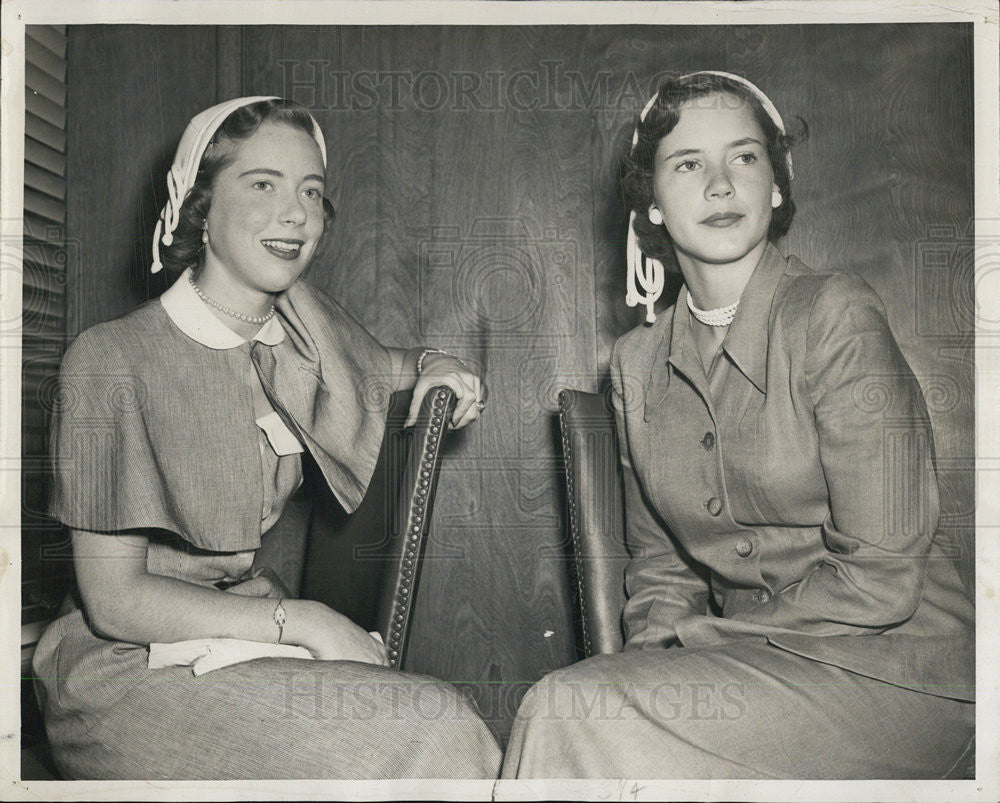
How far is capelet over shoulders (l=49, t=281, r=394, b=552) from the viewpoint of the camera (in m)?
1.97

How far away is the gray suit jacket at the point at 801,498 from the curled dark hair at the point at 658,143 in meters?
0.16

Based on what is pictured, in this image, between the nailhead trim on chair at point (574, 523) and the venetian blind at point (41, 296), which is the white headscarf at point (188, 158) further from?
the nailhead trim on chair at point (574, 523)

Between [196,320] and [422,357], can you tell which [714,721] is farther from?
[196,320]

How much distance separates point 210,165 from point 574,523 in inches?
44.1

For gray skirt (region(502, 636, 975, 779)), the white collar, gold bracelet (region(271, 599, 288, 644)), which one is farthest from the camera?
the white collar

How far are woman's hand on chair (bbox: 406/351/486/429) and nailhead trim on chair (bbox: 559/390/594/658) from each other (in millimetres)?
185

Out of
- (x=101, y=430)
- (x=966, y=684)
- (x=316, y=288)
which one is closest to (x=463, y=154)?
(x=316, y=288)

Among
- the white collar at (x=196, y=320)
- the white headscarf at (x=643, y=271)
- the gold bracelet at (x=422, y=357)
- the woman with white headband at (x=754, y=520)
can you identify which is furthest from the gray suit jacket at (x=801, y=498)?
the white collar at (x=196, y=320)

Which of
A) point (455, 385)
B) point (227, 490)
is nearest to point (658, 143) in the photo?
point (455, 385)

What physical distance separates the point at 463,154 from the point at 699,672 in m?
Result: 1.25

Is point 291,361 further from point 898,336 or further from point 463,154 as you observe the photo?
point 898,336

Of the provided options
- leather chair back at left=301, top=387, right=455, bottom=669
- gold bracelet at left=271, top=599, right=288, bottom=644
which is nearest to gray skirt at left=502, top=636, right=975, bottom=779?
leather chair back at left=301, top=387, right=455, bottom=669

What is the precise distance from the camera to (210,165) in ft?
6.72

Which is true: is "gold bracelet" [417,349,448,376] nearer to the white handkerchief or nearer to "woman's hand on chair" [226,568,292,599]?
"woman's hand on chair" [226,568,292,599]
